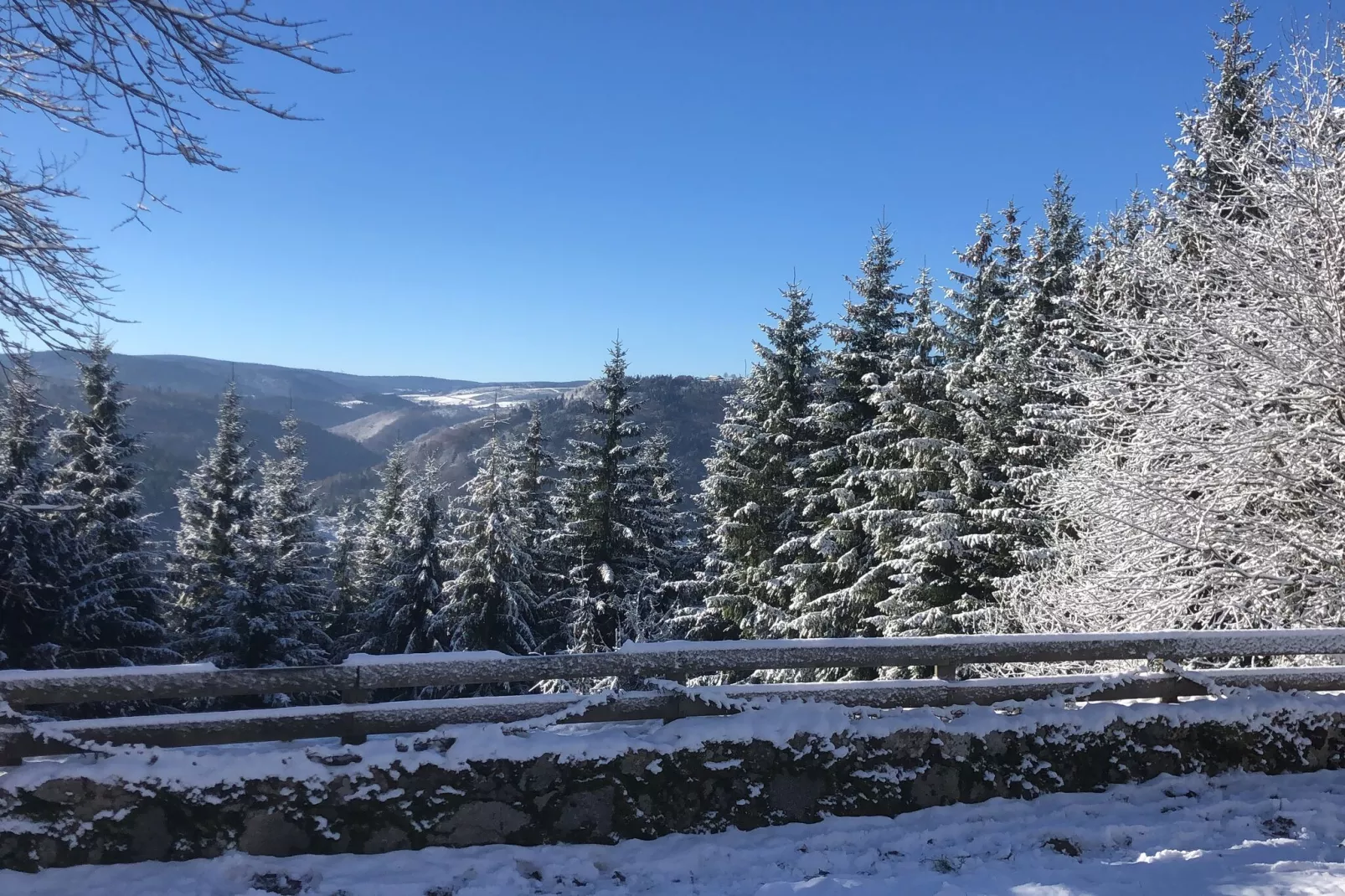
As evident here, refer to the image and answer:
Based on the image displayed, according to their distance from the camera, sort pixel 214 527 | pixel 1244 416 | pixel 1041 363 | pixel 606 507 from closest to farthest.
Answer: pixel 1244 416
pixel 1041 363
pixel 214 527
pixel 606 507

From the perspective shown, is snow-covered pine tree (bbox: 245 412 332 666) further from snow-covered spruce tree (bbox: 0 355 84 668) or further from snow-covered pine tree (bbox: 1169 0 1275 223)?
snow-covered pine tree (bbox: 1169 0 1275 223)

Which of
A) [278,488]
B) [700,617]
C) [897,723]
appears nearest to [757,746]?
[897,723]

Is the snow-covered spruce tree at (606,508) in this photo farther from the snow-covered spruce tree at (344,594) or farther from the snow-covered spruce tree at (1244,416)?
the snow-covered spruce tree at (1244,416)

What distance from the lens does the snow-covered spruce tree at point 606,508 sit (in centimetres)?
2295

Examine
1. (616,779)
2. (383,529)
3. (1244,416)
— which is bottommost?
(383,529)

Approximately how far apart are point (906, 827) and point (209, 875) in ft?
13.2

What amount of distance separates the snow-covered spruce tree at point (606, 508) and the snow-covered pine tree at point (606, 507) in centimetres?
3

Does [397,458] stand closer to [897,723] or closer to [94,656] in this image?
[94,656]

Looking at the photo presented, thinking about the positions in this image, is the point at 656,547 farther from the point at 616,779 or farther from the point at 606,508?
the point at 616,779

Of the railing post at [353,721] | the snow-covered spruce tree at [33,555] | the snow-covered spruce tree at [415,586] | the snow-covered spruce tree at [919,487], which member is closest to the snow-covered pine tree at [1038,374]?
the snow-covered spruce tree at [919,487]

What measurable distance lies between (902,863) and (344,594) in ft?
112

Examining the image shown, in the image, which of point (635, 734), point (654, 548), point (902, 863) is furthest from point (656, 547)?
point (902, 863)

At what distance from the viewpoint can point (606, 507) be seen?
23.2 m

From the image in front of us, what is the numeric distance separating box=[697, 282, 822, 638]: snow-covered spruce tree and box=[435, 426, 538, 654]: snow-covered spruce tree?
22.7ft
